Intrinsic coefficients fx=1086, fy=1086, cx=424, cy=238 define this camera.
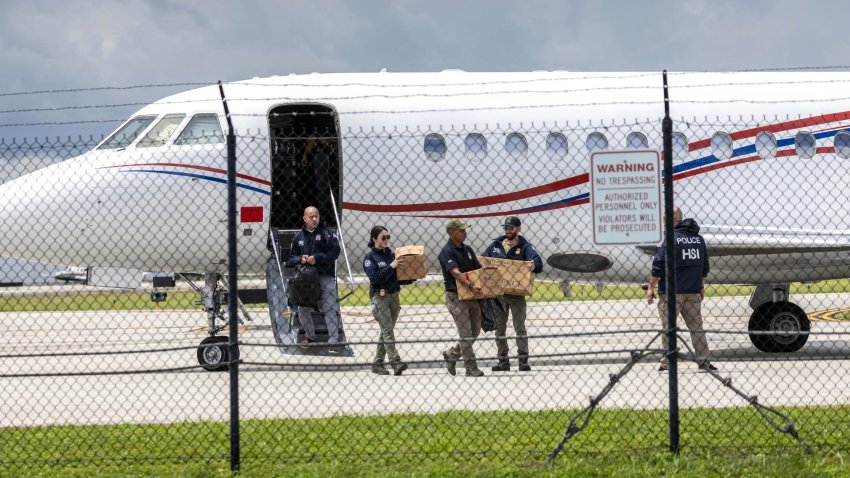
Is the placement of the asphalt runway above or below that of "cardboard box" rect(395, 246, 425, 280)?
below

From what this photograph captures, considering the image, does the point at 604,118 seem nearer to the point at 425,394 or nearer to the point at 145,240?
the point at 425,394

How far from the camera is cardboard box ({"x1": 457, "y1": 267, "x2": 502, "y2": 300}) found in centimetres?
1313

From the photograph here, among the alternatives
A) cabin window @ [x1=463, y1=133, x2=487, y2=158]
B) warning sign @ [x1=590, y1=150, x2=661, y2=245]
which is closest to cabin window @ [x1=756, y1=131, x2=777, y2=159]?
cabin window @ [x1=463, y1=133, x2=487, y2=158]

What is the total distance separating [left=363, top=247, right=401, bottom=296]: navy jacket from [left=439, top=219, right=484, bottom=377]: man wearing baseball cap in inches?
25.0

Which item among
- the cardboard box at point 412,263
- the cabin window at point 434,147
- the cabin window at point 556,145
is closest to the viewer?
the cardboard box at point 412,263

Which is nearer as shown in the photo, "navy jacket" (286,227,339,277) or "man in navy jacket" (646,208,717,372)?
"man in navy jacket" (646,208,717,372)

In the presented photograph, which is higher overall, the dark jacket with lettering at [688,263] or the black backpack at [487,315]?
the dark jacket with lettering at [688,263]

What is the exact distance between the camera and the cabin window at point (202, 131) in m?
14.9

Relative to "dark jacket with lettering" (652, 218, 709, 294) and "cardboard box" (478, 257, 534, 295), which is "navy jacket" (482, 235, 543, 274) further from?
"dark jacket with lettering" (652, 218, 709, 294)

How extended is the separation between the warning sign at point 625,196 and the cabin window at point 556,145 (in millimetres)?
7208

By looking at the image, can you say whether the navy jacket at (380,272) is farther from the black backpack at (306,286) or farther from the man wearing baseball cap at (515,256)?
the man wearing baseball cap at (515,256)

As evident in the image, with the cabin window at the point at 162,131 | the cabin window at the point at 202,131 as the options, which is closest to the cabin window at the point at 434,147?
the cabin window at the point at 202,131

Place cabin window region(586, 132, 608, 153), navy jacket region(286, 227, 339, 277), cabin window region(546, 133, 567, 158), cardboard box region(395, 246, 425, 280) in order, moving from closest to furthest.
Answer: cardboard box region(395, 246, 425, 280) < navy jacket region(286, 227, 339, 277) < cabin window region(546, 133, 567, 158) < cabin window region(586, 132, 608, 153)

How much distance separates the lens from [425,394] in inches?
470
